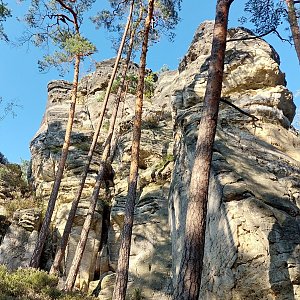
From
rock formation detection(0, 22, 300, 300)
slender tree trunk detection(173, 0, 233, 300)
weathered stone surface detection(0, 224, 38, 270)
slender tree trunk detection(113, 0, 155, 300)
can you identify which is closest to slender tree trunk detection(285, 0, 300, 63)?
rock formation detection(0, 22, 300, 300)

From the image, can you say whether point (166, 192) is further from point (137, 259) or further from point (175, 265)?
point (175, 265)

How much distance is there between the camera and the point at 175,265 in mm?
10750

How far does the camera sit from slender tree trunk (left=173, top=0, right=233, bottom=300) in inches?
211

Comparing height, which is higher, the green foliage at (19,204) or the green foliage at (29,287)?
the green foliage at (19,204)

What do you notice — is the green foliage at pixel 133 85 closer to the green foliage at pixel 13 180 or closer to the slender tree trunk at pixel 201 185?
the green foliage at pixel 13 180

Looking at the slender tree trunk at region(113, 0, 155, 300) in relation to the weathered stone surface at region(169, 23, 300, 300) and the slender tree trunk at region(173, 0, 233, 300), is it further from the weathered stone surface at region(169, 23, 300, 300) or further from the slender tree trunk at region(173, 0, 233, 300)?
the slender tree trunk at region(173, 0, 233, 300)

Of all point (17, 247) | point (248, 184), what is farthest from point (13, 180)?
point (248, 184)

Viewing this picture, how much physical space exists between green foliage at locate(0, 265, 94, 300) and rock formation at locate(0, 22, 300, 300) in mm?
3310

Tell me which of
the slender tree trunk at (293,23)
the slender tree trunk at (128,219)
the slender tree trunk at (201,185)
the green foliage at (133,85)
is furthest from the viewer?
the green foliage at (133,85)

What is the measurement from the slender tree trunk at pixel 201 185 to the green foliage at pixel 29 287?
3.94 meters

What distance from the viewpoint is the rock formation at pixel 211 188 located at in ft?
25.5

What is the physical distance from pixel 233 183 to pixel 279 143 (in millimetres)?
4725

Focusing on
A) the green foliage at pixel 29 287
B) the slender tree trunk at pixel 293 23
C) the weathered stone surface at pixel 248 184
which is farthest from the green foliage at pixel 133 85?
the green foliage at pixel 29 287

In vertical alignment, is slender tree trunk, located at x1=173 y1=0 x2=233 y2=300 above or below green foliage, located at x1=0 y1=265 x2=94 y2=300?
above
